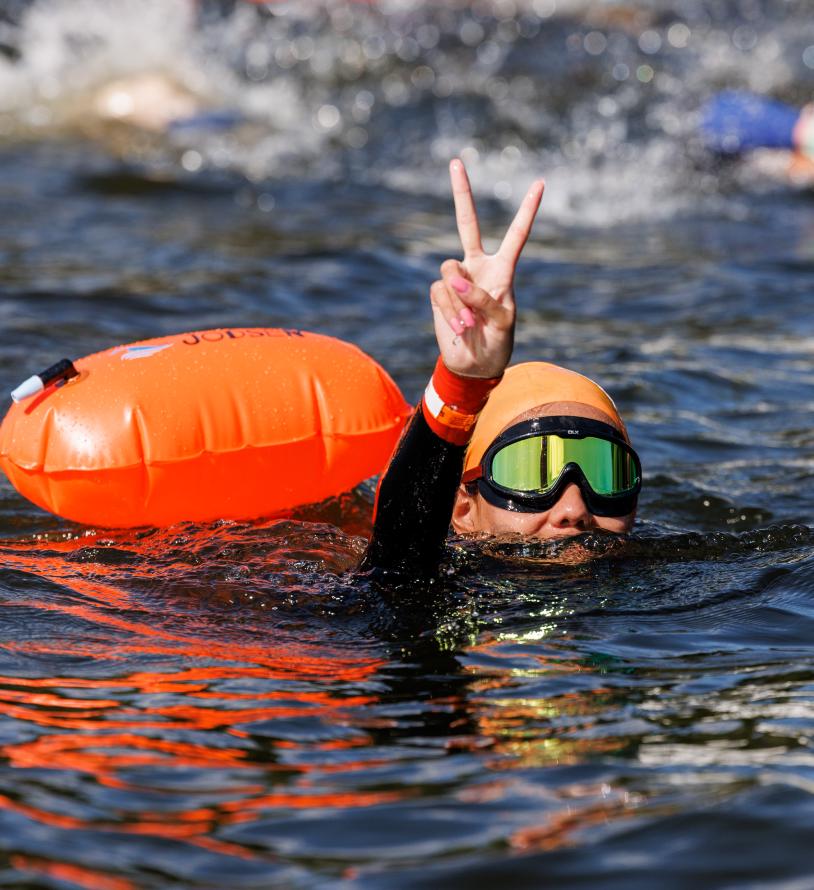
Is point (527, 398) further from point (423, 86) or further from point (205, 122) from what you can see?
point (423, 86)

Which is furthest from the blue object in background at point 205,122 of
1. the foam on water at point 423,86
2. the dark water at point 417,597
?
the dark water at point 417,597

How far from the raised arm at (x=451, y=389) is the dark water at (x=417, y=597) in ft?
0.70

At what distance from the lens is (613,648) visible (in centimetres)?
418

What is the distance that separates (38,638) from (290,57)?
44.3ft

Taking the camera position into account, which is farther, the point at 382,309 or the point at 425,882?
the point at 382,309

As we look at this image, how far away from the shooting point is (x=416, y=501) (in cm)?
421

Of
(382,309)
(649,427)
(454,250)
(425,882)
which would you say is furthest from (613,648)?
(454,250)

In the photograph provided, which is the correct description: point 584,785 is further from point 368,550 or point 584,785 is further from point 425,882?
point 368,550

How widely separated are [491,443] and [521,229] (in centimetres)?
123

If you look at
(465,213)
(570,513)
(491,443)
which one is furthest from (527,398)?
(465,213)

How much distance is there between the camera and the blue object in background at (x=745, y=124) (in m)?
12.8

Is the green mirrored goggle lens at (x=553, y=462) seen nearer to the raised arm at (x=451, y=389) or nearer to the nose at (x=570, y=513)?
the nose at (x=570, y=513)

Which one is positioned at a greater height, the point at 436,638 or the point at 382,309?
the point at 382,309

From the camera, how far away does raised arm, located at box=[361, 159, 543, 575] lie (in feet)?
12.8
